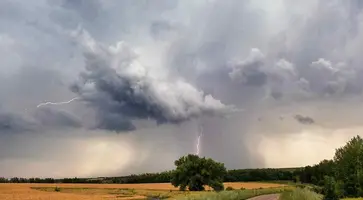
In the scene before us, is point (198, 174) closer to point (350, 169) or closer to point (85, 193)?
point (85, 193)

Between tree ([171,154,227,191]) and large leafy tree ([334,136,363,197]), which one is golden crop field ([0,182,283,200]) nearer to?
tree ([171,154,227,191])

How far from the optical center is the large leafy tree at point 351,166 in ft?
359

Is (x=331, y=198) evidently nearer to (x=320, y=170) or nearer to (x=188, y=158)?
(x=188, y=158)

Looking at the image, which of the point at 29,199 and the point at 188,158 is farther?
the point at 188,158

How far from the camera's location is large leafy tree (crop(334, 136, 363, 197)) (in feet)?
359

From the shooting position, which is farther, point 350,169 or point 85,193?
point 85,193

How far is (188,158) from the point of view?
479ft

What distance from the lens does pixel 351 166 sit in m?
116

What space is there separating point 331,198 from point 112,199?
179 ft

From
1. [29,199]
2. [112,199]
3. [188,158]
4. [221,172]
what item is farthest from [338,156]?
[29,199]

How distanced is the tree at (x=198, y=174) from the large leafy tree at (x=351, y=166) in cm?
3252

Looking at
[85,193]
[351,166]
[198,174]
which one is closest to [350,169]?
[351,166]

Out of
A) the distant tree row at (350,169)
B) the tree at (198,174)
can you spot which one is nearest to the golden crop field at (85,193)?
the tree at (198,174)

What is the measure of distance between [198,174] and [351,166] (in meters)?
42.6
